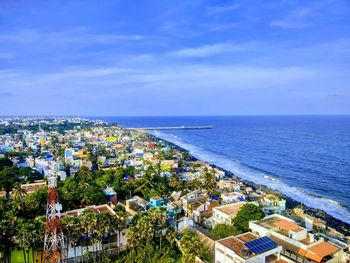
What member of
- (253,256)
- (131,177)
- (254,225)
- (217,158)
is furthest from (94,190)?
(217,158)

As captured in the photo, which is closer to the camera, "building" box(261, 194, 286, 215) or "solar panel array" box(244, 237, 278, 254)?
"solar panel array" box(244, 237, 278, 254)

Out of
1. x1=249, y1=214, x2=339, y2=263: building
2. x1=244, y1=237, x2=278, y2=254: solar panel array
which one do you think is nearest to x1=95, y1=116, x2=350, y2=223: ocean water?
x1=249, y1=214, x2=339, y2=263: building

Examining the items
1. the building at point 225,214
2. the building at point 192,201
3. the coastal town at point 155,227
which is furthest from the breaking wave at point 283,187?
the building at point 192,201

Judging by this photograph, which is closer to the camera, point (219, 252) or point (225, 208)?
point (219, 252)

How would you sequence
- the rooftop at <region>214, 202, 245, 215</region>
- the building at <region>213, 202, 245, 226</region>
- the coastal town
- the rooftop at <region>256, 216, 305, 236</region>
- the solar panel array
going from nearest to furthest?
the solar panel array → the coastal town → the rooftop at <region>256, 216, 305, 236</region> → the building at <region>213, 202, 245, 226</region> → the rooftop at <region>214, 202, 245, 215</region>

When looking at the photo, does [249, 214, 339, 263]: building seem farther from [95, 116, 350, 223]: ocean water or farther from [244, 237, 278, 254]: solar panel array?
[95, 116, 350, 223]: ocean water

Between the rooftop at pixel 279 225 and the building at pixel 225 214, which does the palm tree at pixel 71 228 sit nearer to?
the rooftop at pixel 279 225

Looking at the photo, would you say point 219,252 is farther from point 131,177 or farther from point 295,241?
point 131,177
